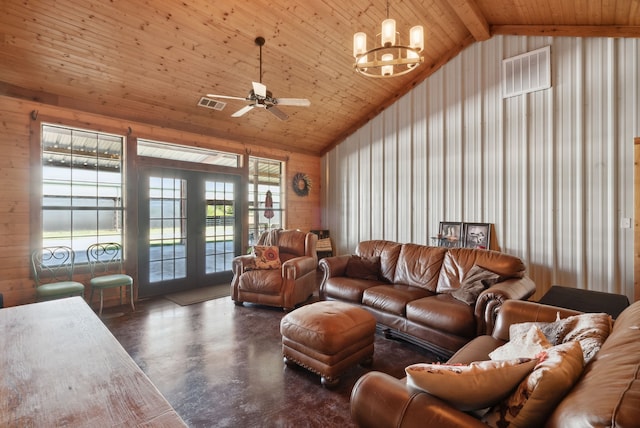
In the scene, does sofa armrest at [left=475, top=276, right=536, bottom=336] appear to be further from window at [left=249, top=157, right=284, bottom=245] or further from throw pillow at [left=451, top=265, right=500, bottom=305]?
window at [left=249, top=157, right=284, bottom=245]

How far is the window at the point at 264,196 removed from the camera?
6195 millimetres

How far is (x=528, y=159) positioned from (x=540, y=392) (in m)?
4.17

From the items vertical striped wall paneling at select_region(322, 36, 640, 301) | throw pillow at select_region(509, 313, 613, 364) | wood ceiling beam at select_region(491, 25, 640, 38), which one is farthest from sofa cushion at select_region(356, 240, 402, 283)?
wood ceiling beam at select_region(491, 25, 640, 38)

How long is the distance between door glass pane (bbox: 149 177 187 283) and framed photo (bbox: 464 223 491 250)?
4.59 metres

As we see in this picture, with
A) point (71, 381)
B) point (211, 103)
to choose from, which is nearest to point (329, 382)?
point (71, 381)

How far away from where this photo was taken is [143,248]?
4688 millimetres

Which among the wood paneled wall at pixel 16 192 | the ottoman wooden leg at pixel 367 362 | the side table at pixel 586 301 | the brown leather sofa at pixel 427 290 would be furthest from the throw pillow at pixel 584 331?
the wood paneled wall at pixel 16 192

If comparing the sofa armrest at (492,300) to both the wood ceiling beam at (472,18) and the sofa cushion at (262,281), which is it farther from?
the wood ceiling beam at (472,18)

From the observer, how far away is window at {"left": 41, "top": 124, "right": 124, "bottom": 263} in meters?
3.95

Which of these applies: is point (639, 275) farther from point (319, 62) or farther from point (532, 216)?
point (319, 62)

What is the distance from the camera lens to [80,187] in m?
4.18

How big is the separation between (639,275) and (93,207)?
22.1 ft

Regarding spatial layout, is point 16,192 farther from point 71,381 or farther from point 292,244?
point 71,381

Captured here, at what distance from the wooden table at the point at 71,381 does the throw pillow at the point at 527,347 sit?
141 cm
